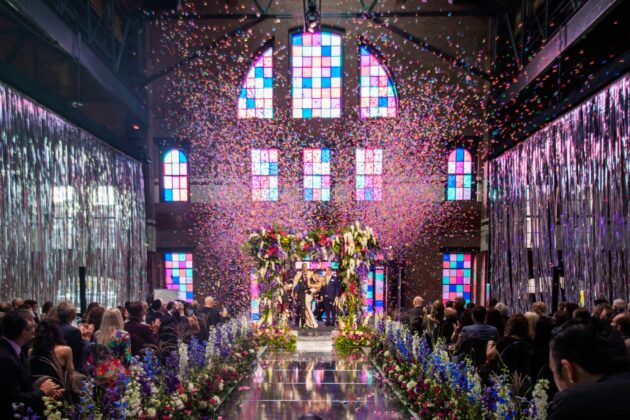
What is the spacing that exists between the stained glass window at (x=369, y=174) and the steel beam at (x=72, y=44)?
739 centimetres

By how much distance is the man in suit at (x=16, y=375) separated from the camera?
3.55 m

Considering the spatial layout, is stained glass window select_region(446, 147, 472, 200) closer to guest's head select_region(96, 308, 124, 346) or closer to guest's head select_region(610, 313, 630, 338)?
guest's head select_region(610, 313, 630, 338)

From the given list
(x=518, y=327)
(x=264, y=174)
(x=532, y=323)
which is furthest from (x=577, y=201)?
(x=264, y=174)

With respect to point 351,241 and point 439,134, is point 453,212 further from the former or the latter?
point 351,241

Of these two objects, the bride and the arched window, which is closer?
the bride

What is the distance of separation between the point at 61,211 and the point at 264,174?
862cm

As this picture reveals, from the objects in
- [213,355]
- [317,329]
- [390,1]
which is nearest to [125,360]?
[213,355]

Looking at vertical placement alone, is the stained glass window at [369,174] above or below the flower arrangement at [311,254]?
above

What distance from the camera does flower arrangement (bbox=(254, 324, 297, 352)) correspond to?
12.0 m

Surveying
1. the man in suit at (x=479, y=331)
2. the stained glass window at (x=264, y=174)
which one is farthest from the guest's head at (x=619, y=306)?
the stained glass window at (x=264, y=174)

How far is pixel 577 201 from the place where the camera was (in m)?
10.6

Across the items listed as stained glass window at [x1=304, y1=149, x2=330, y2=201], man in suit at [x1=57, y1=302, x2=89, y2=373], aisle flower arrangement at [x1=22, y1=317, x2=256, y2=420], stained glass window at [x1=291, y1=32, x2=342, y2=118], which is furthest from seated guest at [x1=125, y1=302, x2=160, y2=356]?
stained glass window at [x1=291, y1=32, x2=342, y2=118]

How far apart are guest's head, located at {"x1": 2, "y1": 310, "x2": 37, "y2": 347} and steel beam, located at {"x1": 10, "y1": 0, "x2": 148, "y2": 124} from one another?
7105mm

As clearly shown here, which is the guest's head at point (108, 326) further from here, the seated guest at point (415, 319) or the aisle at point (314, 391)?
the seated guest at point (415, 319)
